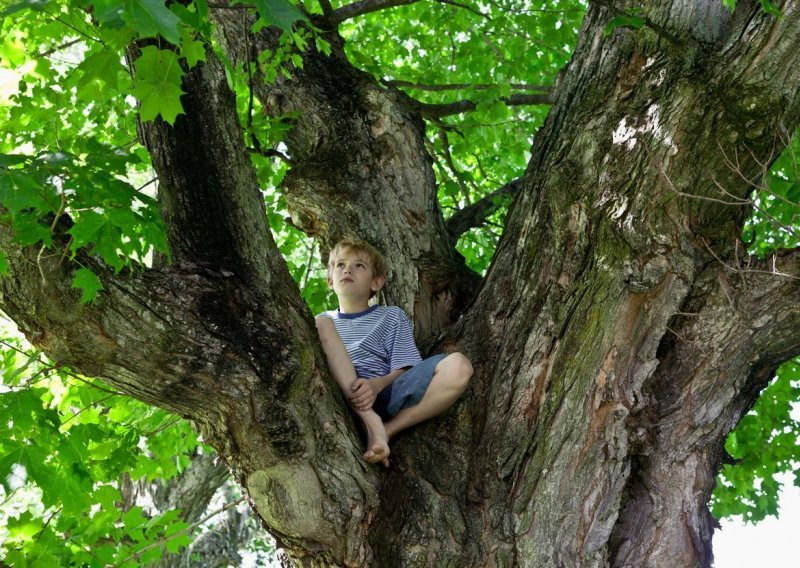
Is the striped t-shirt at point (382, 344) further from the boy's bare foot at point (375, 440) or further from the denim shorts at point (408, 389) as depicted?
the boy's bare foot at point (375, 440)

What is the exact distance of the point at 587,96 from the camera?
151 inches

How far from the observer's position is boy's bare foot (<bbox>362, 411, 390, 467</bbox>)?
3.29 metres

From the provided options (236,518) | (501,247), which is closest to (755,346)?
(501,247)

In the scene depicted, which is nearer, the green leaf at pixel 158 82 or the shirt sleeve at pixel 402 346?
the green leaf at pixel 158 82

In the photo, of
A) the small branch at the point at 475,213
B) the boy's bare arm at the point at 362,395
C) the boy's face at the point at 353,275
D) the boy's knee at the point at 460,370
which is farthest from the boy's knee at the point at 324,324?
the small branch at the point at 475,213

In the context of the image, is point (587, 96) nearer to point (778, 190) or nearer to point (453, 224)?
point (453, 224)

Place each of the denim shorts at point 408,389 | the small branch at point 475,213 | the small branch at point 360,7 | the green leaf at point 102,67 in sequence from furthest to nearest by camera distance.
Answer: the small branch at point 475,213 < the small branch at point 360,7 < the denim shorts at point 408,389 < the green leaf at point 102,67

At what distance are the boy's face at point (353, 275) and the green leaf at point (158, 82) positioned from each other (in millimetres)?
1758

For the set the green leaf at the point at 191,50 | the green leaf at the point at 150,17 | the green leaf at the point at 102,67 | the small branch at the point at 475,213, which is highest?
the small branch at the point at 475,213

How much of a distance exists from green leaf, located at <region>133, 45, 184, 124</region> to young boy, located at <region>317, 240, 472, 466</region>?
130 cm

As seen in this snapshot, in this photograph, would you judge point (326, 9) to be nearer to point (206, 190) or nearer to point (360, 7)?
point (360, 7)

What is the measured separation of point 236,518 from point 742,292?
7.94m

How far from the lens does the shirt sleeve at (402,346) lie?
396cm

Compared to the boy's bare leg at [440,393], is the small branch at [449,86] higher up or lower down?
higher up
